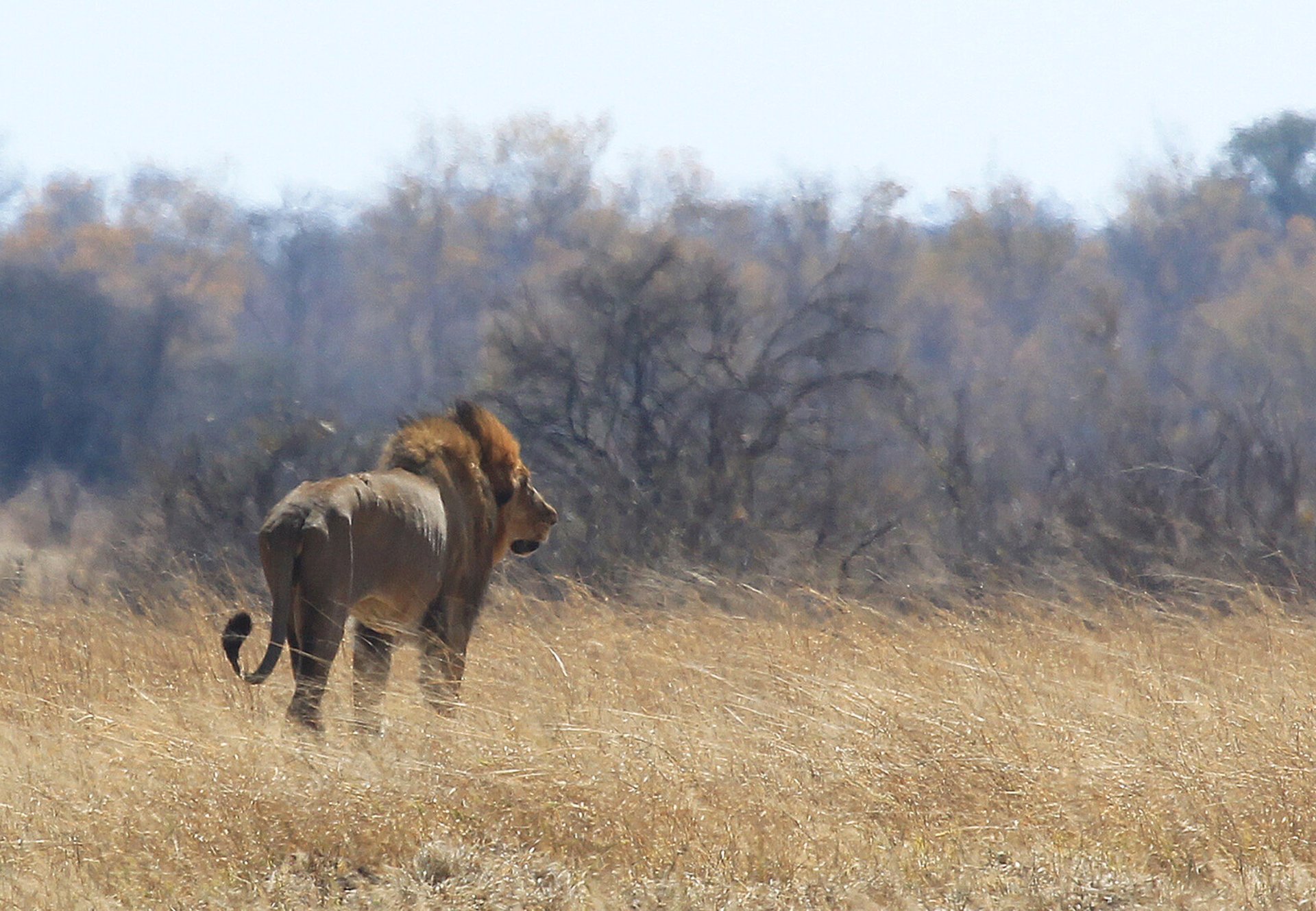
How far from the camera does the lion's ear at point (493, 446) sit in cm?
845

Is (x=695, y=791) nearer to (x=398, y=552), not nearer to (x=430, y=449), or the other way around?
(x=398, y=552)

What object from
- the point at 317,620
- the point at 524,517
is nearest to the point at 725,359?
the point at 524,517

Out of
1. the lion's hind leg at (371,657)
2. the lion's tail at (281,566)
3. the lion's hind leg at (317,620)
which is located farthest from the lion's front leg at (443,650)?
the lion's tail at (281,566)

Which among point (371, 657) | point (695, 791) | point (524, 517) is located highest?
point (524, 517)

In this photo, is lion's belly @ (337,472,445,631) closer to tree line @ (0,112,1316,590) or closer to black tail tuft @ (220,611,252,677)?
black tail tuft @ (220,611,252,677)

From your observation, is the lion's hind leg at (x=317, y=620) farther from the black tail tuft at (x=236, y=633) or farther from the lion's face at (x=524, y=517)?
the lion's face at (x=524, y=517)

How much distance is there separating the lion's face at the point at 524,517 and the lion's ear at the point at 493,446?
0.19 feet

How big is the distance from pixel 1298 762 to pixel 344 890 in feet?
9.56

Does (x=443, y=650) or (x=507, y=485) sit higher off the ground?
(x=507, y=485)

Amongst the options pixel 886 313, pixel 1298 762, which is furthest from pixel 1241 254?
pixel 1298 762

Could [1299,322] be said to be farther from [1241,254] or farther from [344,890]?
[344,890]

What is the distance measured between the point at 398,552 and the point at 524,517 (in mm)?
1810

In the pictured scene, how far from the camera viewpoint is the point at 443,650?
24.7 feet

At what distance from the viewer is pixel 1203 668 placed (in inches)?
291
